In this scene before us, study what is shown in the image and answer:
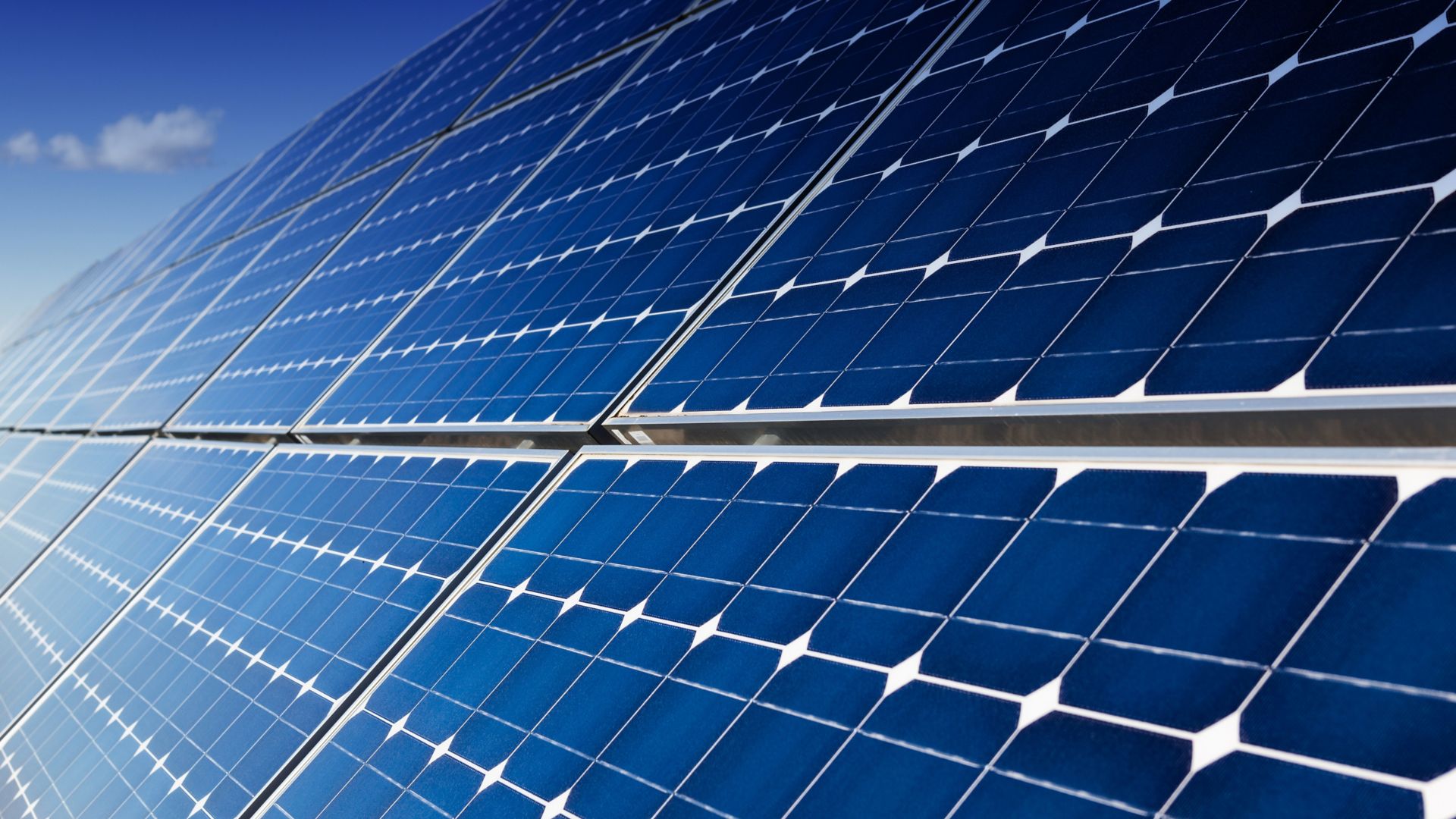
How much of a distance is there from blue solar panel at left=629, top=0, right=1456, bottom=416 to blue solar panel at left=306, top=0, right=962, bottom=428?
28.1 inches

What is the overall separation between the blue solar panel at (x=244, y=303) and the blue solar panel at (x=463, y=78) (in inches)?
37.1

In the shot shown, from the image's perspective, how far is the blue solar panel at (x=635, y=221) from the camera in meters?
8.04

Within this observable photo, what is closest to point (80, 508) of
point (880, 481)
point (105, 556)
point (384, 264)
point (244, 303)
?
point (105, 556)

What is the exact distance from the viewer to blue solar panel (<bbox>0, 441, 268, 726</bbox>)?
11453 mm

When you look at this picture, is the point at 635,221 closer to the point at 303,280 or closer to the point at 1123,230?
the point at 1123,230

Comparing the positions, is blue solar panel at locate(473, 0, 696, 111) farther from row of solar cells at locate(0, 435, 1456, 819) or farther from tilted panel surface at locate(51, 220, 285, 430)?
tilted panel surface at locate(51, 220, 285, 430)

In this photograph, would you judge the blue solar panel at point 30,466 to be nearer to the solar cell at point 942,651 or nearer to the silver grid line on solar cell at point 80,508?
the silver grid line on solar cell at point 80,508

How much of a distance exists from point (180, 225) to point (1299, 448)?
1555 inches

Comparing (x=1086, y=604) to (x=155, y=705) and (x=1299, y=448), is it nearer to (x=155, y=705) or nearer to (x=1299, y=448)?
(x=1299, y=448)

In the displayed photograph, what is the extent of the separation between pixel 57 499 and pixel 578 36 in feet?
33.9

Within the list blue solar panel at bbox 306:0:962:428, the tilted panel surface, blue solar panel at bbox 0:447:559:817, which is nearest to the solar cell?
blue solar panel at bbox 0:447:559:817

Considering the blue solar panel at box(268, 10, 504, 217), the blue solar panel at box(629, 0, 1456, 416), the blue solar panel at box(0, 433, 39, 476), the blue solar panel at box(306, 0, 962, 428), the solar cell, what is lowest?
the solar cell

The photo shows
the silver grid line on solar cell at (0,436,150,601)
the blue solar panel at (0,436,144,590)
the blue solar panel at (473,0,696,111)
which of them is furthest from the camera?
the blue solar panel at (0,436,144,590)

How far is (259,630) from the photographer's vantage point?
838cm
